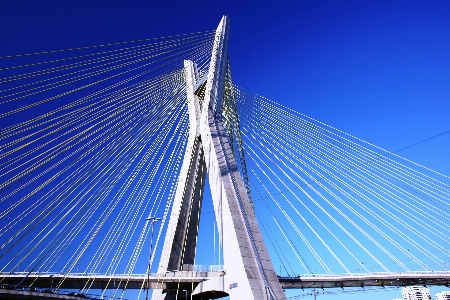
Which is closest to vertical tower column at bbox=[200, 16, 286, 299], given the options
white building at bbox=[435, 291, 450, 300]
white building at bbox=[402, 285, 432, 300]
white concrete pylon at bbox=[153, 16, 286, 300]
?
white concrete pylon at bbox=[153, 16, 286, 300]

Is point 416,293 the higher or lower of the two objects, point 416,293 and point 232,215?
the higher

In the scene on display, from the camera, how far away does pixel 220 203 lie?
17141 mm

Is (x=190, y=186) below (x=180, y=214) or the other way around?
the other way around

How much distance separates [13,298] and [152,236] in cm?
796

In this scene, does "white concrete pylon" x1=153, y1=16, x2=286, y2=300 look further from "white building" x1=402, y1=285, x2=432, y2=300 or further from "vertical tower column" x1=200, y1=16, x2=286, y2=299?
"white building" x1=402, y1=285, x2=432, y2=300

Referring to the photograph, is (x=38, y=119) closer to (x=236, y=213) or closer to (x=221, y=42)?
(x=236, y=213)

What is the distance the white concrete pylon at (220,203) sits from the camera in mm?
14492

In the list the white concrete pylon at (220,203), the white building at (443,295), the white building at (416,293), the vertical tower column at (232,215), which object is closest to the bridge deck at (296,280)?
the white concrete pylon at (220,203)

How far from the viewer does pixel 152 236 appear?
74.7ft

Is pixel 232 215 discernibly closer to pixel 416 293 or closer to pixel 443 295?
pixel 416 293

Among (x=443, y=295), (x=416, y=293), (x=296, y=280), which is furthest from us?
(x=416, y=293)

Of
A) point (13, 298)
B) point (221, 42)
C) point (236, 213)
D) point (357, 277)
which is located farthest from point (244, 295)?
point (357, 277)

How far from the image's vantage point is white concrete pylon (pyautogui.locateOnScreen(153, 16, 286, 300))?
14.5 m

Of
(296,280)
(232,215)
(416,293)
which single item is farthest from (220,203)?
(416,293)
